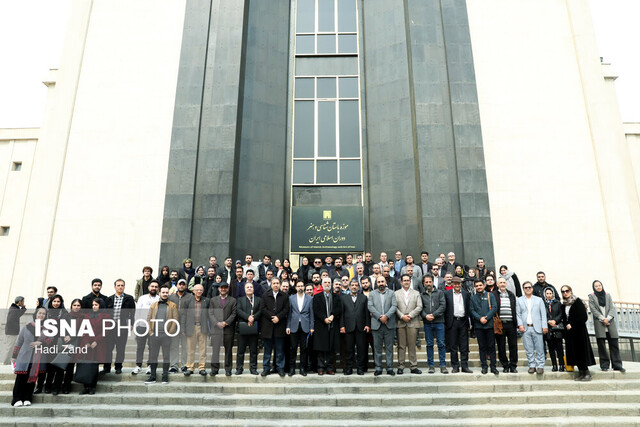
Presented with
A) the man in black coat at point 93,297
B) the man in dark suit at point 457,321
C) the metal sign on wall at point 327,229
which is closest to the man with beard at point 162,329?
the man in black coat at point 93,297

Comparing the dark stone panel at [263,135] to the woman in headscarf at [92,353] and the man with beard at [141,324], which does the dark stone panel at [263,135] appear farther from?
the woman in headscarf at [92,353]

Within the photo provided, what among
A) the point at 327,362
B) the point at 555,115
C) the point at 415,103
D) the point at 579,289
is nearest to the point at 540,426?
the point at 327,362

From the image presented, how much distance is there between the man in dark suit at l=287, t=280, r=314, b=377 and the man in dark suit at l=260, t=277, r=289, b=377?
0.45 ft

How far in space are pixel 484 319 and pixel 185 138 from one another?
40.2ft

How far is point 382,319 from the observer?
25.0ft

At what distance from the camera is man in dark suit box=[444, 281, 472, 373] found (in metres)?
7.85

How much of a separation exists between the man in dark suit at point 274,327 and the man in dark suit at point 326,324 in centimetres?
60

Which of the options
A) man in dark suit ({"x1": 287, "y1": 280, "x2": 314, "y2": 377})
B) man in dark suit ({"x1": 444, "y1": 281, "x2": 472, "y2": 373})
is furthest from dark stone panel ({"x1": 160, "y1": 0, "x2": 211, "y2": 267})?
man in dark suit ({"x1": 444, "y1": 281, "x2": 472, "y2": 373})

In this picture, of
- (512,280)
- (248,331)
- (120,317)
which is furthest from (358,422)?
→ (512,280)

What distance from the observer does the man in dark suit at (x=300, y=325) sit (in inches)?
302

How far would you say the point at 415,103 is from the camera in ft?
51.5

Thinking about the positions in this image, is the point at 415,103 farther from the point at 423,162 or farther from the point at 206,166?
the point at 206,166

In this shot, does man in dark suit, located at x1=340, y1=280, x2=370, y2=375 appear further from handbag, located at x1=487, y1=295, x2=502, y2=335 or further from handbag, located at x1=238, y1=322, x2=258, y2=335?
handbag, located at x1=487, y1=295, x2=502, y2=335

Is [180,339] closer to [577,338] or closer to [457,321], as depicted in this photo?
[457,321]
